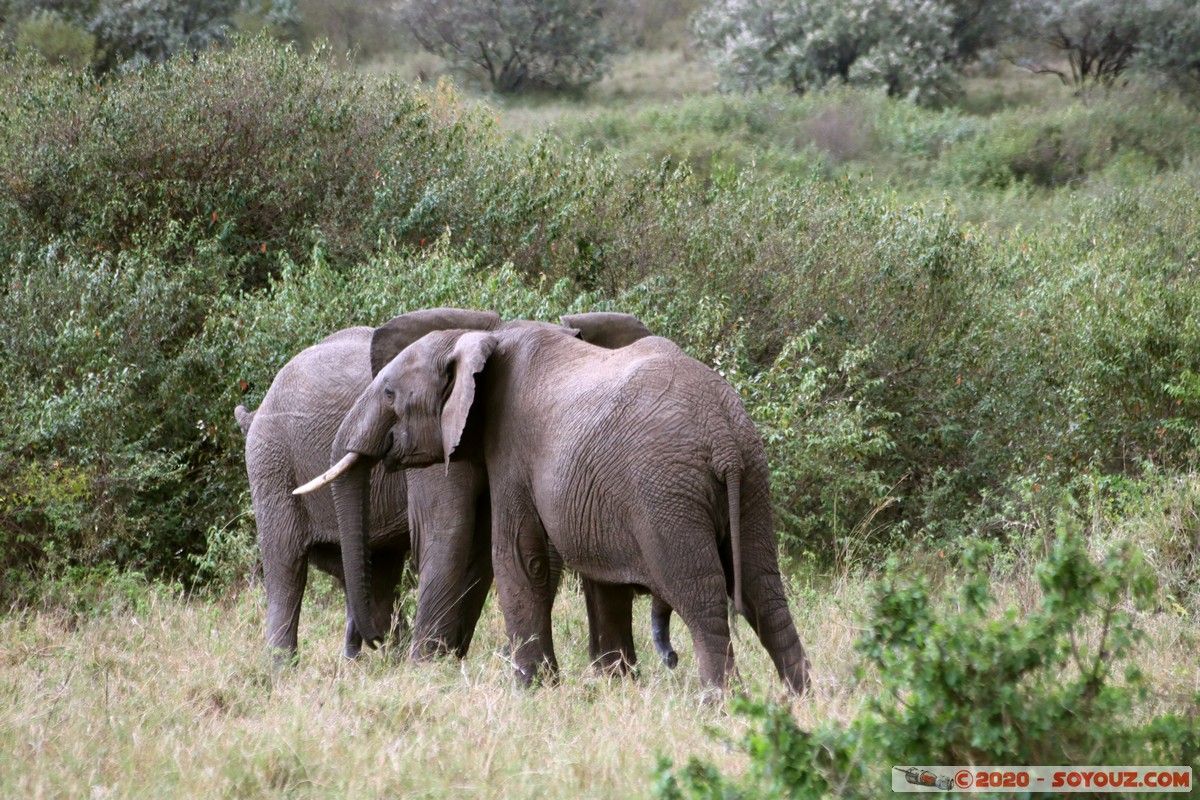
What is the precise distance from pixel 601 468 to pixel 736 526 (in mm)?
595

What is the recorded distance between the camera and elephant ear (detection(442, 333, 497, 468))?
19.5ft

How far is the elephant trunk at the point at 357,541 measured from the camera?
651 centimetres

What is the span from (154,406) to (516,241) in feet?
13.3

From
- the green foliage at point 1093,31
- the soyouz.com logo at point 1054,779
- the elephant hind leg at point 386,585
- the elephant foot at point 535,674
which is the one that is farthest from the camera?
the green foliage at point 1093,31

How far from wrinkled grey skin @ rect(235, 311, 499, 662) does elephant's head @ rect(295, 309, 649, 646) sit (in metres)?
0.02

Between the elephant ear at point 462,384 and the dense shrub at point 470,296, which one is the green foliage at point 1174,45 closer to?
the dense shrub at point 470,296

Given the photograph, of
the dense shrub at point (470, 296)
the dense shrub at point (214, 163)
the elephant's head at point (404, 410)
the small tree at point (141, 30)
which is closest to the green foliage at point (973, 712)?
the elephant's head at point (404, 410)

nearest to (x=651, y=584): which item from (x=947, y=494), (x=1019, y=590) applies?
(x=1019, y=590)

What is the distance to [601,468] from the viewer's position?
5559 mm

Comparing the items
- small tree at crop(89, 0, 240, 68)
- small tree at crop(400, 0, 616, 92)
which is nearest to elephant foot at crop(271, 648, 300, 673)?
small tree at crop(89, 0, 240, 68)

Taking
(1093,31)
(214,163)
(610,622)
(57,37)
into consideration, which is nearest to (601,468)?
(610,622)

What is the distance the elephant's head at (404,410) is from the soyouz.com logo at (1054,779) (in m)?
2.69

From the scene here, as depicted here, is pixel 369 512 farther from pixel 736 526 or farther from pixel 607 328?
pixel 736 526

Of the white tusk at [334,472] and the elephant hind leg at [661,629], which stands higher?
the white tusk at [334,472]
